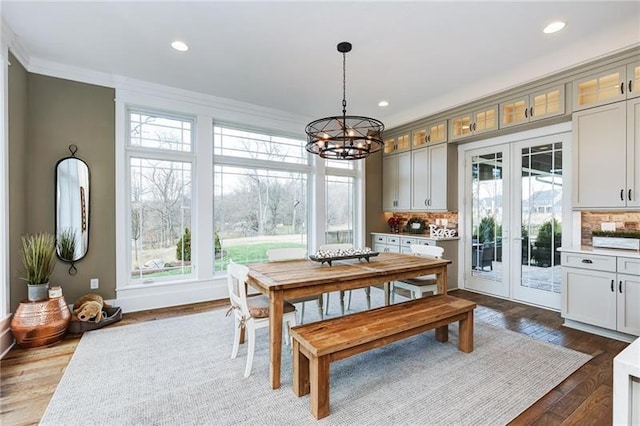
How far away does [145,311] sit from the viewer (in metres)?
3.93

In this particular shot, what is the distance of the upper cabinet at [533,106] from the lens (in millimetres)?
3530

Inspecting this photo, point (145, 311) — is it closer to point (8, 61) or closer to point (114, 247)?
point (114, 247)

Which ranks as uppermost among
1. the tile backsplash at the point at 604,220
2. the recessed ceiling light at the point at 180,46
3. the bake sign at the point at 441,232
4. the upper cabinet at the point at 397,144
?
the recessed ceiling light at the point at 180,46

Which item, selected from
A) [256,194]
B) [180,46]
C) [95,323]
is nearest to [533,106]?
[256,194]

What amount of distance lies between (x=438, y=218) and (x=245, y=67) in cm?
408

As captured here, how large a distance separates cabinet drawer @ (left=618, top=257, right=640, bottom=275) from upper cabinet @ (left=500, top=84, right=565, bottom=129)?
1.76 m

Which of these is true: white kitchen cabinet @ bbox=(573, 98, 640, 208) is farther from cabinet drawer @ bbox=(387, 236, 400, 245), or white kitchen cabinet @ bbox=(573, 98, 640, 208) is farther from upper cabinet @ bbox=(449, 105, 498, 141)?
cabinet drawer @ bbox=(387, 236, 400, 245)

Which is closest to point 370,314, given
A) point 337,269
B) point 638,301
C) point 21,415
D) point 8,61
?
point 337,269

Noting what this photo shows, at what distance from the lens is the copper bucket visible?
2803 millimetres

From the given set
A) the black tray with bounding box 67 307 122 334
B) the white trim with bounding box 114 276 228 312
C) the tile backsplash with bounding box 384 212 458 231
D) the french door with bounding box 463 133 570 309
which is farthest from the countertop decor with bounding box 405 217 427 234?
the black tray with bounding box 67 307 122 334

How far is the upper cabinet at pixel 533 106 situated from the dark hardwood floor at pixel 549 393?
2.53m

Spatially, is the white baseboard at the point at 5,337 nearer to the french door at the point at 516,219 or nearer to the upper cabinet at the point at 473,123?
the french door at the point at 516,219

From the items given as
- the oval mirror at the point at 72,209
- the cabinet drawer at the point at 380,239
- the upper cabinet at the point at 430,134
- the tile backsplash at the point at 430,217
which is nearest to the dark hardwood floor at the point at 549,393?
the oval mirror at the point at 72,209

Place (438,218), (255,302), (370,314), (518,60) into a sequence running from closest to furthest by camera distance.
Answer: (370,314) → (255,302) → (518,60) → (438,218)
